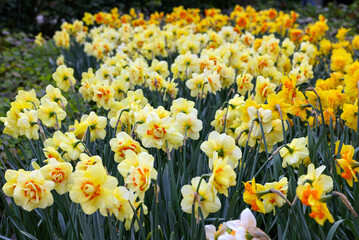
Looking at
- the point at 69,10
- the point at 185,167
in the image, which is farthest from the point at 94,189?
the point at 69,10

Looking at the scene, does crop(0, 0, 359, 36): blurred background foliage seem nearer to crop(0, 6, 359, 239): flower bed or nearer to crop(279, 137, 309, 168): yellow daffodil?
crop(0, 6, 359, 239): flower bed

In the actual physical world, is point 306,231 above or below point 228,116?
below

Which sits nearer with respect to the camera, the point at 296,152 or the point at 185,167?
the point at 296,152

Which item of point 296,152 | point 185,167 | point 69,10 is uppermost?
point 69,10

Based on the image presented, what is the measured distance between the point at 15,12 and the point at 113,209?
25.2 feet

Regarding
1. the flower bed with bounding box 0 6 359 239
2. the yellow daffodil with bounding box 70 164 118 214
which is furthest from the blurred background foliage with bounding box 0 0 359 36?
A: the yellow daffodil with bounding box 70 164 118 214

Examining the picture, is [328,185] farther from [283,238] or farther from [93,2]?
[93,2]

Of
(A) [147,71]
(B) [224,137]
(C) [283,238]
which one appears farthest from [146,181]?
(A) [147,71]

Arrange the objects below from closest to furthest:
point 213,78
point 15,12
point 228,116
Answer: point 228,116, point 213,78, point 15,12

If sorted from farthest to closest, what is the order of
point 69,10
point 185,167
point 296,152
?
point 69,10, point 185,167, point 296,152

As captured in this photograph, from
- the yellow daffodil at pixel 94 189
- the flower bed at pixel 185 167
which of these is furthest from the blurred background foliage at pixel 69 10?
the yellow daffodil at pixel 94 189

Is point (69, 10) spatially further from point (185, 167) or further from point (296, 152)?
point (296, 152)

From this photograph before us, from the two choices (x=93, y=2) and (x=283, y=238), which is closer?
(x=283, y=238)

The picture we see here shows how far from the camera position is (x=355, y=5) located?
28.8 ft
